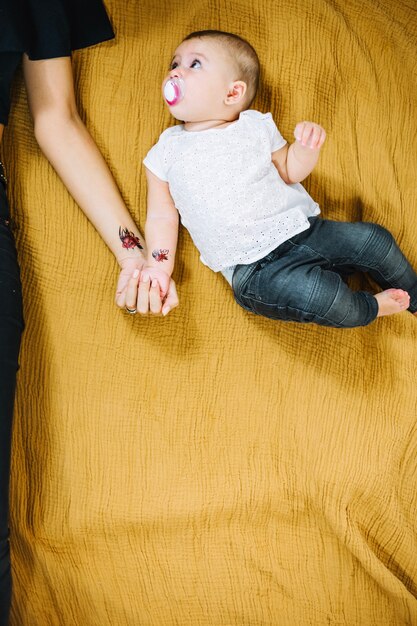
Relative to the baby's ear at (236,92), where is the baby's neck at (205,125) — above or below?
below

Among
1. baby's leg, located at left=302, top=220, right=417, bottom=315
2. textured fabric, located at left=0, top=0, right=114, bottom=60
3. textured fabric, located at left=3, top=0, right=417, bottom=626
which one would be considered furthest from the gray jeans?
textured fabric, located at left=0, top=0, right=114, bottom=60

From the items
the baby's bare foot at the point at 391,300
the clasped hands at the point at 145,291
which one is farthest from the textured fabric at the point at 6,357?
the baby's bare foot at the point at 391,300

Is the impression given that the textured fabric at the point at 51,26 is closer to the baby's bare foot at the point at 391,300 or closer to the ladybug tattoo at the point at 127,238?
the ladybug tattoo at the point at 127,238

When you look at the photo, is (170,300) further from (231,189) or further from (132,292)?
(231,189)

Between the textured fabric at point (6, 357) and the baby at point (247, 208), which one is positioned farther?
the baby at point (247, 208)

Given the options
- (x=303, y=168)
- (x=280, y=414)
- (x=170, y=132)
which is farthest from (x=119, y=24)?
(x=280, y=414)

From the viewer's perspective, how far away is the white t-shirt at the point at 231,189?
4.41ft

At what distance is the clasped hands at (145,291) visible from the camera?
1333 millimetres

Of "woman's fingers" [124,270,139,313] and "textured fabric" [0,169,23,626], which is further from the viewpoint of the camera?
"woman's fingers" [124,270,139,313]

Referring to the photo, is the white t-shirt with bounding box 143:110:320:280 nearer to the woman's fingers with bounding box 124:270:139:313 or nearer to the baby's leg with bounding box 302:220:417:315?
the baby's leg with bounding box 302:220:417:315

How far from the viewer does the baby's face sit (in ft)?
4.42

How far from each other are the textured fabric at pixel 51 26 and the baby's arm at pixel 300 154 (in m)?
0.48

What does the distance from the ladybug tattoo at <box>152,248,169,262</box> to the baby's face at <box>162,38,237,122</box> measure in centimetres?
29

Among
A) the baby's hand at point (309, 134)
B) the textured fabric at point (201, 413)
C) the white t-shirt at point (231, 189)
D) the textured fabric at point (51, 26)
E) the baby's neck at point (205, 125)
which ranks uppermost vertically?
the textured fabric at point (51, 26)
